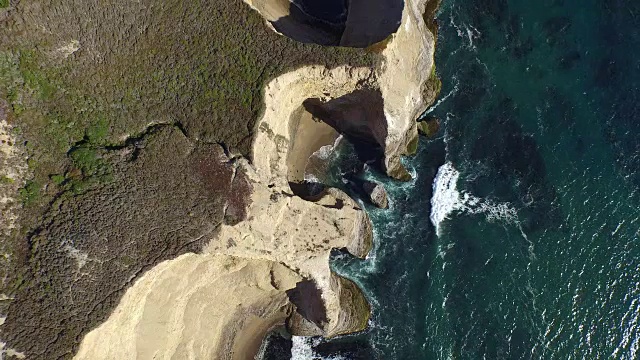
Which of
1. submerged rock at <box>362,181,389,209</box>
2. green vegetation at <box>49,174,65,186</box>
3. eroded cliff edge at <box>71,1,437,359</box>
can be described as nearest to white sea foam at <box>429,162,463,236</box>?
eroded cliff edge at <box>71,1,437,359</box>

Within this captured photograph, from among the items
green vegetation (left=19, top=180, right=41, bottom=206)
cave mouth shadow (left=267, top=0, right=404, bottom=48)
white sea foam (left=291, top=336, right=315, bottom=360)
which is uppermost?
cave mouth shadow (left=267, top=0, right=404, bottom=48)

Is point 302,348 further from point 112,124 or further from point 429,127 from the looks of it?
point 112,124

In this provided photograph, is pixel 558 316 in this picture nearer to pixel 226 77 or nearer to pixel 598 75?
pixel 598 75

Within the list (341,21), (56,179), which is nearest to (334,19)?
(341,21)

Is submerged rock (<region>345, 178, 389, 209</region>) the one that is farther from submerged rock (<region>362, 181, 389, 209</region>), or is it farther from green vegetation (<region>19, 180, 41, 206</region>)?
green vegetation (<region>19, 180, 41, 206</region>)

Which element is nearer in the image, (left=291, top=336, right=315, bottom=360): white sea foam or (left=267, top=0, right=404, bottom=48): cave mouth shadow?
(left=267, top=0, right=404, bottom=48): cave mouth shadow


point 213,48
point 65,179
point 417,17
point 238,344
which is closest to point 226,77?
point 213,48
